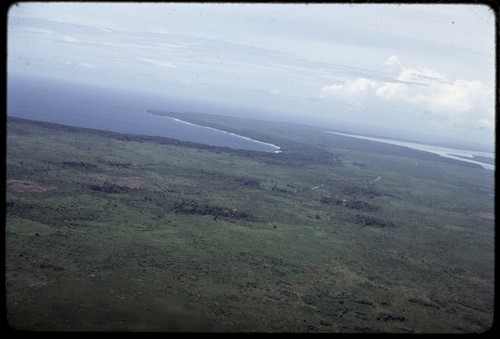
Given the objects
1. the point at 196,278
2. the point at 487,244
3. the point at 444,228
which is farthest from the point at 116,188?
the point at 487,244

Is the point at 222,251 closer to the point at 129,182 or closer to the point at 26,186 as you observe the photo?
the point at 26,186

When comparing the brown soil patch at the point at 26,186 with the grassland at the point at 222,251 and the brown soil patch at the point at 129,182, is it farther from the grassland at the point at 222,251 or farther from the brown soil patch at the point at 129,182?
the brown soil patch at the point at 129,182

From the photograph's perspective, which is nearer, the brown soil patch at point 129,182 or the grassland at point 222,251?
the grassland at point 222,251

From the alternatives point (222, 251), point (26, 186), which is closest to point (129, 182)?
point (26, 186)

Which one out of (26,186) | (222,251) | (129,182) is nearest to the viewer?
(222,251)

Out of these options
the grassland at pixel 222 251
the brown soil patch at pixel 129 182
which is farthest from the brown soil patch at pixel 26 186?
the brown soil patch at pixel 129 182

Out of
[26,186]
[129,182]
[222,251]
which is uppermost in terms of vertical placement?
[129,182]

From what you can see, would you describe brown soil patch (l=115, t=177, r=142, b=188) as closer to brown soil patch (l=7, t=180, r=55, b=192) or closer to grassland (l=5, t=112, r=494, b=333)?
grassland (l=5, t=112, r=494, b=333)

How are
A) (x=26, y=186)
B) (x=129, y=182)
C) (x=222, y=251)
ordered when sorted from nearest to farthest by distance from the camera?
(x=222, y=251), (x=26, y=186), (x=129, y=182)
